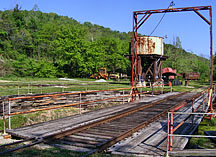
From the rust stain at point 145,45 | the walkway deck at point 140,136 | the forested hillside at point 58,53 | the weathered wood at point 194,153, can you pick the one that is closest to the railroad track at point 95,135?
the walkway deck at point 140,136

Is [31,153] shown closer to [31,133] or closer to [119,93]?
[31,133]

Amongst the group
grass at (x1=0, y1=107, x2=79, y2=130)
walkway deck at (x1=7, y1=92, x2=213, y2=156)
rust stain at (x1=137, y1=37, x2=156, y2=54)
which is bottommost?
grass at (x1=0, y1=107, x2=79, y2=130)

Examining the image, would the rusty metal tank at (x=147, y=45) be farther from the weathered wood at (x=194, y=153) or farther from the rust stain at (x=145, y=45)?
the weathered wood at (x=194, y=153)

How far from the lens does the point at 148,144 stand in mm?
7305

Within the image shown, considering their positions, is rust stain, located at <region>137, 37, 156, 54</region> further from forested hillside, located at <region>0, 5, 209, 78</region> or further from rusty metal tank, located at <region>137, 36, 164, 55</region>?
forested hillside, located at <region>0, 5, 209, 78</region>

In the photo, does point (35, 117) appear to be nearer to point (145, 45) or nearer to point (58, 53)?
point (145, 45)

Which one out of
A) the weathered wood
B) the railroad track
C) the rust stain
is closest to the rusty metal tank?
the rust stain

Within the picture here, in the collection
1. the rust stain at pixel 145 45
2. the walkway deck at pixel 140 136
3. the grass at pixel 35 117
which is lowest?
the grass at pixel 35 117

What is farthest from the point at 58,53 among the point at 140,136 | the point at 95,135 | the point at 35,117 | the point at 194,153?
the point at 194,153

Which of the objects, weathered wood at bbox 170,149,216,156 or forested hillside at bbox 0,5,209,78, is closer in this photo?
weathered wood at bbox 170,149,216,156

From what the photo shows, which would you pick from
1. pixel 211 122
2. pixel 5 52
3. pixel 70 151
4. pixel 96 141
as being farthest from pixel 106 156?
pixel 5 52

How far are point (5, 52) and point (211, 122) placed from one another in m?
57.6

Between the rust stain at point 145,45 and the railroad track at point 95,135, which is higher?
the rust stain at point 145,45

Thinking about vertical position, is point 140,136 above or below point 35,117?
above
